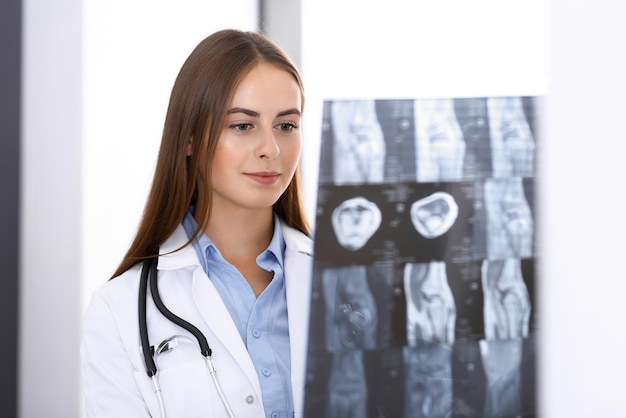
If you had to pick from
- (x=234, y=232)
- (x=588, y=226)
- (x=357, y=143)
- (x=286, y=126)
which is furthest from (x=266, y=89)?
(x=588, y=226)

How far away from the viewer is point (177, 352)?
95 cm

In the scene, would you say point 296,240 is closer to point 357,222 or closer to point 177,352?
point 177,352

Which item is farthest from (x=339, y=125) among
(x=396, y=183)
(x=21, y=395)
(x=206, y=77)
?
(x=21, y=395)

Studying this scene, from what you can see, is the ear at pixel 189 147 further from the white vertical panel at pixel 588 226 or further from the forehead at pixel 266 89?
the white vertical panel at pixel 588 226

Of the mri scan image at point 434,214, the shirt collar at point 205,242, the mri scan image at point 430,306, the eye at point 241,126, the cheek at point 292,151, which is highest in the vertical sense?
the eye at point 241,126

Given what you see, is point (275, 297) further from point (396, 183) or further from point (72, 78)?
point (72, 78)

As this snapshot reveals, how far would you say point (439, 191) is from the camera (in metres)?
0.53

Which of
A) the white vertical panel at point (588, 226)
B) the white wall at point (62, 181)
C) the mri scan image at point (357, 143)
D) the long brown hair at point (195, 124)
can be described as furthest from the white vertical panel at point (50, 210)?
the white vertical panel at point (588, 226)

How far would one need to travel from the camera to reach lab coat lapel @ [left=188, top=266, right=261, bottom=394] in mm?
947

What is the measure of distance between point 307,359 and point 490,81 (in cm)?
110

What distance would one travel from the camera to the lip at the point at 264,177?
1000 mm

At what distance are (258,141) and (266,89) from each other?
0.08 metres

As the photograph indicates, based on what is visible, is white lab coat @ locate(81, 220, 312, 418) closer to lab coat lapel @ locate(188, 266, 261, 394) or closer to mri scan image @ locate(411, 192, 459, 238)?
lab coat lapel @ locate(188, 266, 261, 394)

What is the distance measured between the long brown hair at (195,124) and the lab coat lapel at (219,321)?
0.10 m
